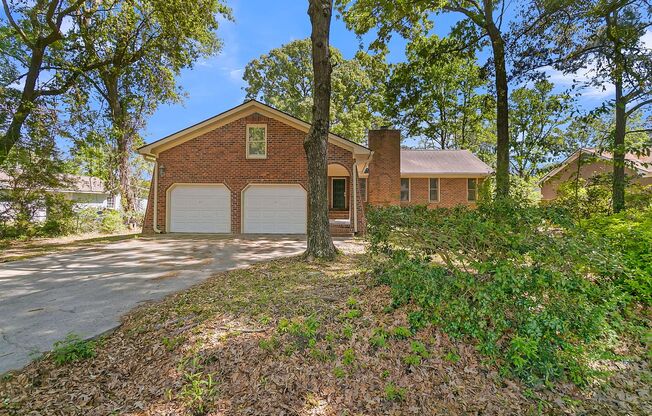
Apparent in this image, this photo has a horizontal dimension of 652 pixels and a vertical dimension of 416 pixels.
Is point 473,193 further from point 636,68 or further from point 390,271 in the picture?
point 390,271

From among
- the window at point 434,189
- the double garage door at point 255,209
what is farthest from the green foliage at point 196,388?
the window at point 434,189

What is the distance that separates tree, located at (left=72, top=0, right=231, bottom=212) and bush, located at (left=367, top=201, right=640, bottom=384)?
586 inches

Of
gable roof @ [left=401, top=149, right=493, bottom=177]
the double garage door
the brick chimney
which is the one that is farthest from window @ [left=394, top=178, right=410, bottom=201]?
the double garage door

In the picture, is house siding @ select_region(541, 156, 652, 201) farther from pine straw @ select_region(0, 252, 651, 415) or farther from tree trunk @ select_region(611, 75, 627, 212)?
pine straw @ select_region(0, 252, 651, 415)

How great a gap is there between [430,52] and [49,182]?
A: 14.3 meters

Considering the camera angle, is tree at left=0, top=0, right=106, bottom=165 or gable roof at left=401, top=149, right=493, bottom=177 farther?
gable roof at left=401, top=149, right=493, bottom=177

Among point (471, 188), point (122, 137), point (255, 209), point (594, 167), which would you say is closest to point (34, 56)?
point (122, 137)

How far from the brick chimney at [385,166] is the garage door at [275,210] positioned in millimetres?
5041

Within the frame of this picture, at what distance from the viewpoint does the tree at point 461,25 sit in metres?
9.46

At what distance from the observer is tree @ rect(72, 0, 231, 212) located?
13.4 m

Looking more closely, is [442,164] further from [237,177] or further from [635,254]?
[635,254]

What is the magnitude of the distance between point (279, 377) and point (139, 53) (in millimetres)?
17366

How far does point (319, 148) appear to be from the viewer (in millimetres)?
6938

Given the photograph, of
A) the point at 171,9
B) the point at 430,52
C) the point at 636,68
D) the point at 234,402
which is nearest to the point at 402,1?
the point at 430,52
